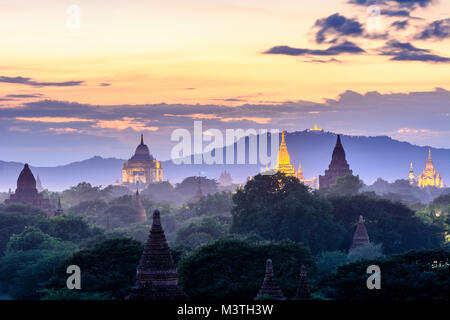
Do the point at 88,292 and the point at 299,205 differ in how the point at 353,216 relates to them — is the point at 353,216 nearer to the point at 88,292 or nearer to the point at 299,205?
the point at 299,205

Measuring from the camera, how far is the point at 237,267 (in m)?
66.4

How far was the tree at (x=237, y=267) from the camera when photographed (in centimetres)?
6244

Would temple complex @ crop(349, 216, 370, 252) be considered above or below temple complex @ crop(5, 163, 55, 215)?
below

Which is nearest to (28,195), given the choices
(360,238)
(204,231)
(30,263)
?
(204,231)

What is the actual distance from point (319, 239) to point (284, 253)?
112 ft

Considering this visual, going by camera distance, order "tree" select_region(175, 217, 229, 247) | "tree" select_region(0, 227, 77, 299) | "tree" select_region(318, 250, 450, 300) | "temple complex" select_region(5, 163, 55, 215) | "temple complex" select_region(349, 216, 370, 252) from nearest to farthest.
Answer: "tree" select_region(318, 250, 450, 300) < "tree" select_region(0, 227, 77, 299) < "temple complex" select_region(349, 216, 370, 252) < "tree" select_region(175, 217, 229, 247) < "temple complex" select_region(5, 163, 55, 215)

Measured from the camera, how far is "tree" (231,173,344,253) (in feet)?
340

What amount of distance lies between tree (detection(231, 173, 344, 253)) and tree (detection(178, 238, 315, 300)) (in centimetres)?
3151

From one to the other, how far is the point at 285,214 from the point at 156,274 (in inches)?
2793

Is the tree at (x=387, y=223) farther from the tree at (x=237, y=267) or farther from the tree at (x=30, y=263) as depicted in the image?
the tree at (x=237, y=267)

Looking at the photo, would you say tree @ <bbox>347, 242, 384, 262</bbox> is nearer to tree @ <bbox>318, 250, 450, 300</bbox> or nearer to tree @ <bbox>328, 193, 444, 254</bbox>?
tree @ <bbox>328, 193, 444, 254</bbox>

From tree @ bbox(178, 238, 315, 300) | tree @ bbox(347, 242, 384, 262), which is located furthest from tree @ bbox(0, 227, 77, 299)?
tree @ bbox(347, 242, 384, 262)
